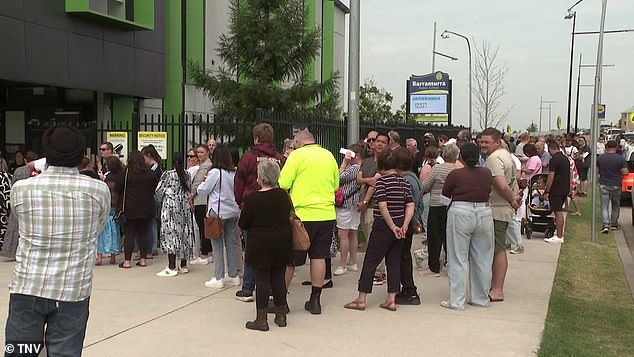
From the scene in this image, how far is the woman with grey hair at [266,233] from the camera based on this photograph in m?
6.54

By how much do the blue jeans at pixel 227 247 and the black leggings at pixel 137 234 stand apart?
6.18 ft

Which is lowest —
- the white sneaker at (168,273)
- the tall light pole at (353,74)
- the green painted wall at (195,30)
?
the white sneaker at (168,273)

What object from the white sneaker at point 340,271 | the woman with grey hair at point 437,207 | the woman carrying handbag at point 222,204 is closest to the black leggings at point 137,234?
the woman carrying handbag at point 222,204

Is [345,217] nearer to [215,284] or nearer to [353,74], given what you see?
[215,284]

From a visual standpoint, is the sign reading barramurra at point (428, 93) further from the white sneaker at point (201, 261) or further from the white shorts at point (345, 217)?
the white shorts at point (345, 217)

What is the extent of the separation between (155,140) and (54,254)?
8310 millimetres

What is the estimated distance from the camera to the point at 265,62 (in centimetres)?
1617

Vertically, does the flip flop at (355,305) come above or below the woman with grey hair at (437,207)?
below

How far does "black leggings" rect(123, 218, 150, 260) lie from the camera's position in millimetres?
9898

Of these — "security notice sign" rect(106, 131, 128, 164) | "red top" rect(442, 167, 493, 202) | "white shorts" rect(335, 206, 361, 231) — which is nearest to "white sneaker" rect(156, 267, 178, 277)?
"white shorts" rect(335, 206, 361, 231)

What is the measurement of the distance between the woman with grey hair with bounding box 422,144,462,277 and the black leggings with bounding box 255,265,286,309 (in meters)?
2.71

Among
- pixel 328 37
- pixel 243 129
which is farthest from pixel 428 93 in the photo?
pixel 243 129

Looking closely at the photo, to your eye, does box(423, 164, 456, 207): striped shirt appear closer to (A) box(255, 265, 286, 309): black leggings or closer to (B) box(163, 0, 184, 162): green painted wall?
(A) box(255, 265, 286, 309): black leggings

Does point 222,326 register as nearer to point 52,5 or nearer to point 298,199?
point 298,199
